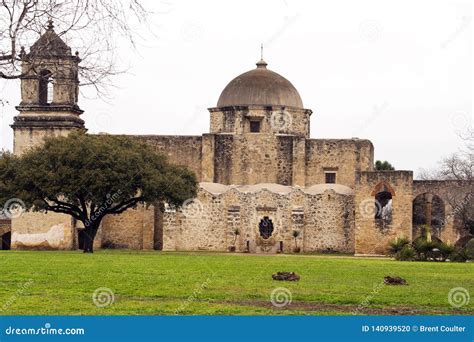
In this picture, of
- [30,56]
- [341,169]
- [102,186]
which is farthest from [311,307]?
[341,169]

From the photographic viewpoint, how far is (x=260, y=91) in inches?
2122

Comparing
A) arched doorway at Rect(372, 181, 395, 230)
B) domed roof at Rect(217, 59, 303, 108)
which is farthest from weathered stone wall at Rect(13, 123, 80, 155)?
arched doorway at Rect(372, 181, 395, 230)

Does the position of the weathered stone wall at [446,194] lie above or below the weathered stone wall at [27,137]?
below

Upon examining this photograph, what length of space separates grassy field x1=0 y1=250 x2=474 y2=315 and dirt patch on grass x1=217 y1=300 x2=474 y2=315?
0.05ft

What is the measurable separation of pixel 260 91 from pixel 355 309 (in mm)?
38616

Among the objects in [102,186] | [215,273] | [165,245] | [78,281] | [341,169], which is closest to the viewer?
[78,281]

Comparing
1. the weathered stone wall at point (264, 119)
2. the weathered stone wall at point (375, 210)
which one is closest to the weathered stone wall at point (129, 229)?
the weathered stone wall at point (264, 119)

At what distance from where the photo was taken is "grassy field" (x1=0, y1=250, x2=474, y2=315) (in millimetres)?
15438

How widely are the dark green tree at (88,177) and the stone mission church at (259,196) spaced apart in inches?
233

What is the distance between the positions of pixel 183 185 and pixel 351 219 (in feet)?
37.4

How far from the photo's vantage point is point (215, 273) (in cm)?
2414

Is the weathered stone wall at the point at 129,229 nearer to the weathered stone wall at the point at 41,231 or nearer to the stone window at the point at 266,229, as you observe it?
the weathered stone wall at the point at 41,231

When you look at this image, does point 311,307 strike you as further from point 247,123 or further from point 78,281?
point 247,123

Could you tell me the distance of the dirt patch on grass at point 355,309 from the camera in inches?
606
